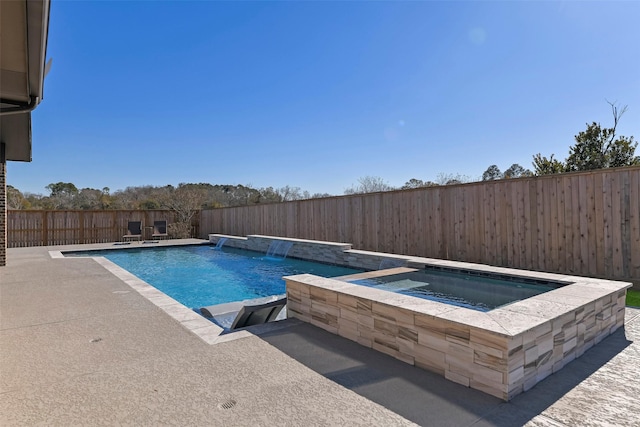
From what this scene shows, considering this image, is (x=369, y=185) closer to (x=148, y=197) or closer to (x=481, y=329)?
(x=148, y=197)

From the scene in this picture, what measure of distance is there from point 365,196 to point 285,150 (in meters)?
9.90

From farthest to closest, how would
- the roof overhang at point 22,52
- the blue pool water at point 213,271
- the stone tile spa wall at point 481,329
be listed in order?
the blue pool water at point 213,271 < the stone tile spa wall at point 481,329 < the roof overhang at point 22,52

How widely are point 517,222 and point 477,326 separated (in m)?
5.13

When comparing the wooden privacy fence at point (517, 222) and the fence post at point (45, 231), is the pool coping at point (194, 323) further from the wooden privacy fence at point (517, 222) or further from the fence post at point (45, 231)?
the fence post at point (45, 231)

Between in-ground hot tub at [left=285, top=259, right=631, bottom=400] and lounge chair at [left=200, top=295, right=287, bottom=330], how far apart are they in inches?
10.9

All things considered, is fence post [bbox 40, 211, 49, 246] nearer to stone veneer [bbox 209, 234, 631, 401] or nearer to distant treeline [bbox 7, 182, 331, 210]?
distant treeline [bbox 7, 182, 331, 210]

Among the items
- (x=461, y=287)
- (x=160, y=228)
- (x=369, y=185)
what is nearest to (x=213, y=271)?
(x=461, y=287)

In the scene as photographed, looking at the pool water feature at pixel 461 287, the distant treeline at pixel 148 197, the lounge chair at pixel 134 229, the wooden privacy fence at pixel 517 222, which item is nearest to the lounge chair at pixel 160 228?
the lounge chair at pixel 134 229

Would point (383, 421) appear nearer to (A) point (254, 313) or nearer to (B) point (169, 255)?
(A) point (254, 313)

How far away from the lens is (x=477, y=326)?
2197 mm

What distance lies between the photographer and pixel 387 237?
8.81 m

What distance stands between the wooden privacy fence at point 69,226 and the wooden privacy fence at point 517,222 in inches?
487

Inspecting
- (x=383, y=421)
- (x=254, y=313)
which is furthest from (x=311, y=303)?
(x=383, y=421)

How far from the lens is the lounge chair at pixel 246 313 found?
3.62 metres
